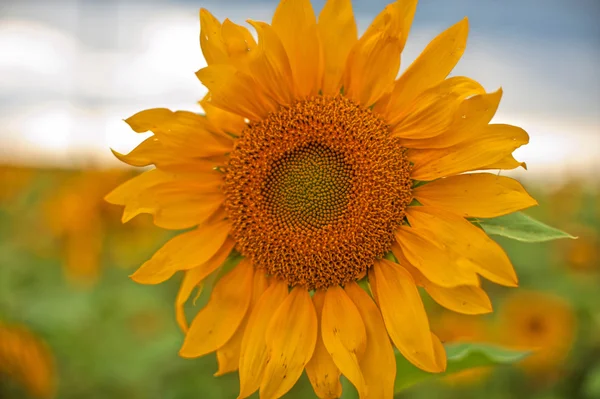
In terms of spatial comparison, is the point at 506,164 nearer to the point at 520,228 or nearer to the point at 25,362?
the point at 520,228

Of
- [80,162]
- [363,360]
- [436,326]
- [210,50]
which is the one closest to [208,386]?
[436,326]

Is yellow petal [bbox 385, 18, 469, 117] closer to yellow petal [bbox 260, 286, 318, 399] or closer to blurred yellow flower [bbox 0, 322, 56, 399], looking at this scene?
yellow petal [bbox 260, 286, 318, 399]

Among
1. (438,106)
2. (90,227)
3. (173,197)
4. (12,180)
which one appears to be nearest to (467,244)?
(438,106)

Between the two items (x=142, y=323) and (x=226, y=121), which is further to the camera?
(x=142, y=323)

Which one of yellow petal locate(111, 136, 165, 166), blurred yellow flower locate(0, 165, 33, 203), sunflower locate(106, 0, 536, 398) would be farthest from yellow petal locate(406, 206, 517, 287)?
blurred yellow flower locate(0, 165, 33, 203)

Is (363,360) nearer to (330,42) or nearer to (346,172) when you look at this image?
(346,172)

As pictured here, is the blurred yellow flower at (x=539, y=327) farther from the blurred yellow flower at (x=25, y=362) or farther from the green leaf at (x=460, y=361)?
the blurred yellow flower at (x=25, y=362)
